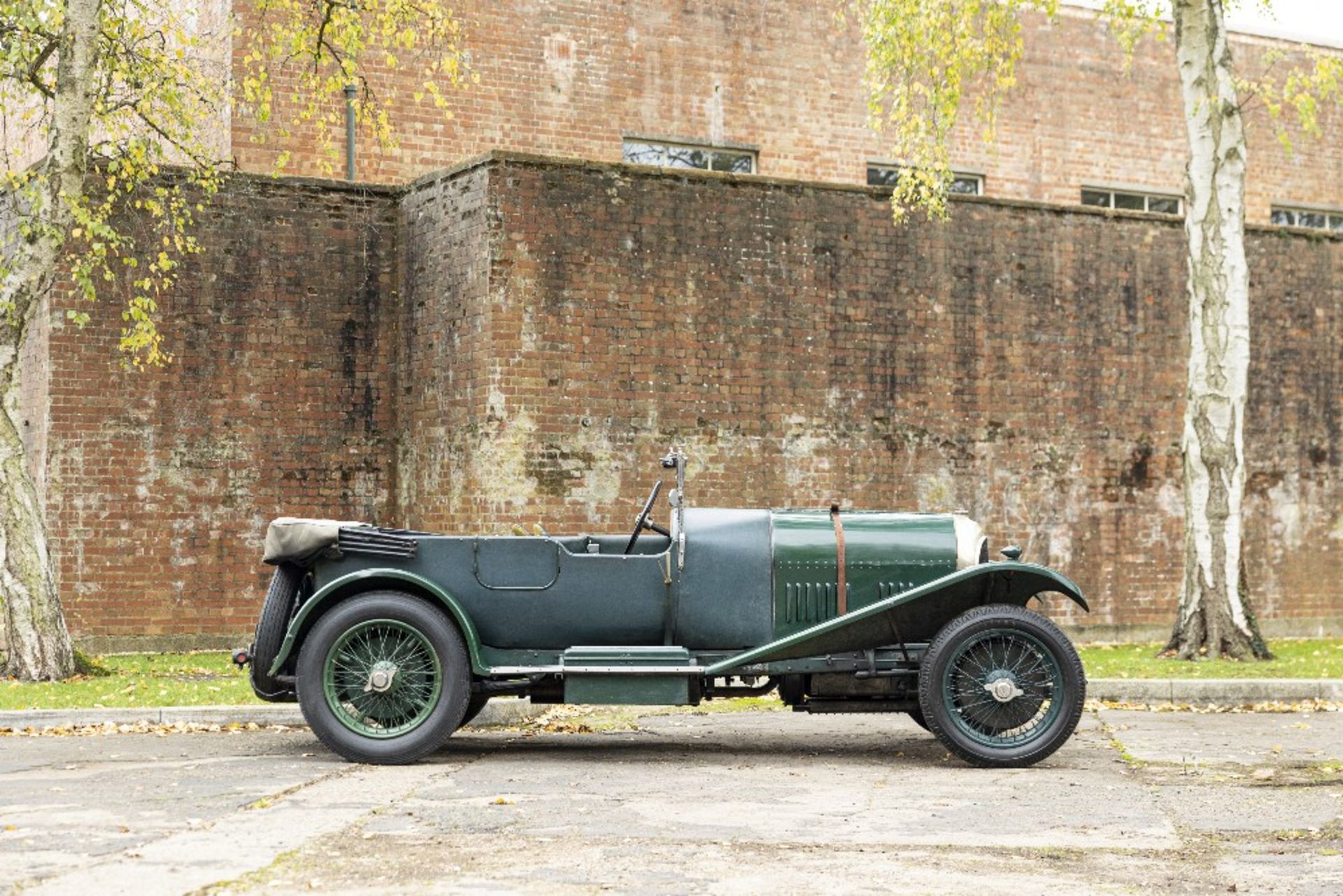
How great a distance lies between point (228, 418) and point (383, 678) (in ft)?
23.9

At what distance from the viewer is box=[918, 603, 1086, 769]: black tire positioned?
8234mm

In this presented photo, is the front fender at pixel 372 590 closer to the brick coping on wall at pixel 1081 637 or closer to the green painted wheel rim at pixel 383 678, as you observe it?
the green painted wheel rim at pixel 383 678

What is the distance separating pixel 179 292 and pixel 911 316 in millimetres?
6945

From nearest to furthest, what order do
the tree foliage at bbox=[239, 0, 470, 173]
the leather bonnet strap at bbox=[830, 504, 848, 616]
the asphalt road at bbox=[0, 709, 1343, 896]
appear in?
the asphalt road at bbox=[0, 709, 1343, 896], the leather bonnet strap at bbox=[830, 504, 848, 616], the tree foliage at bbox=[239, 0, 470, 173]

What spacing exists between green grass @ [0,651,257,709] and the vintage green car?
2.23 metres

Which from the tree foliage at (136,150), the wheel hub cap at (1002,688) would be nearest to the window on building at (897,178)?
the tree foliage at (136,150)

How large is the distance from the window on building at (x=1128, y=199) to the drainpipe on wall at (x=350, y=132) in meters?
11.3

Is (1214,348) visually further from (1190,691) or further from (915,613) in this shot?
(915,613)

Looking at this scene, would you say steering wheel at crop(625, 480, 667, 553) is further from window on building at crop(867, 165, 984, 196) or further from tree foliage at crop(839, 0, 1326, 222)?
window on building at crop(867, 165, 984, 196)

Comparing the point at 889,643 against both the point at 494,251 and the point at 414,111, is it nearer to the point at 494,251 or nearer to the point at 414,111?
the point at 494,251

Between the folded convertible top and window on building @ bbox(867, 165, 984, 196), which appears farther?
window on building @ bbox(867, 165, 984, 196)

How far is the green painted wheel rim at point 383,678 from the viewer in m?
8.25

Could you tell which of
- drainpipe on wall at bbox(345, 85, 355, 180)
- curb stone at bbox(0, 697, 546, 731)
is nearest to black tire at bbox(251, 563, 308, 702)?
curb stone at bbox(0, 697, 546, 731)

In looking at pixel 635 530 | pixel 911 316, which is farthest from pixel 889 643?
pixel 911 316
